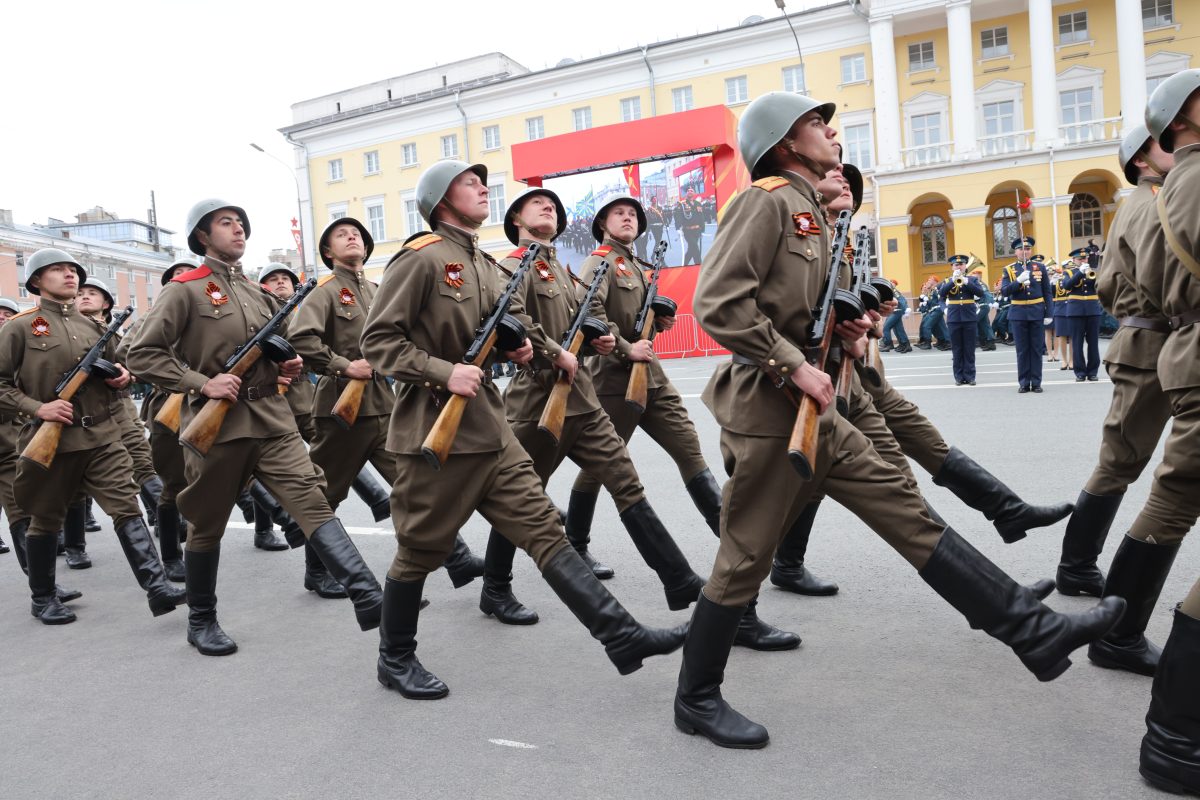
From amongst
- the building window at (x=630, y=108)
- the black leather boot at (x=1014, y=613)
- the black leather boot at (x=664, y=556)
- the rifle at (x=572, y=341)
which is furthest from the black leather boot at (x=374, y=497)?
the building window at (x=630, y=108)

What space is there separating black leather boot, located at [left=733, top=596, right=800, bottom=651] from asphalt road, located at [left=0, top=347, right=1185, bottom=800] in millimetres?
64

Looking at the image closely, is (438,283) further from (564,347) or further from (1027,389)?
(1027,389)

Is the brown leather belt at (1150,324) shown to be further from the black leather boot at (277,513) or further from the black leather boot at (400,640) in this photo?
the black leather boot at (277,513)

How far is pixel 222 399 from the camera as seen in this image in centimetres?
443

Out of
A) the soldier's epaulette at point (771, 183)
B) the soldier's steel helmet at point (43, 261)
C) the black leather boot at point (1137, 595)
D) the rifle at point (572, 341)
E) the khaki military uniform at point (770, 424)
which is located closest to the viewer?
the khaki military uniform at point (770, 424)

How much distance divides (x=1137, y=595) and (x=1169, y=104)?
1.76m

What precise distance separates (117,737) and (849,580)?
3439 mm

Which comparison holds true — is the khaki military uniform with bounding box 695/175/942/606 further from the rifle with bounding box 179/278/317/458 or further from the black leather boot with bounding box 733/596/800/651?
the rifle with bounding box 179/278/317/458

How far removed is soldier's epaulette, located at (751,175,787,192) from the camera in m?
3.05

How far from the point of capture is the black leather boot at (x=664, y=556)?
4.41 metres

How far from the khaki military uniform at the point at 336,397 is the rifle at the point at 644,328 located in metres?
1.46

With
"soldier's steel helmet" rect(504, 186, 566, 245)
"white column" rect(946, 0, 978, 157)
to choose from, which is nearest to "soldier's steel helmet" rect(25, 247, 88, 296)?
"soldier's steel helmet" rect(504, 186, 566, 245)

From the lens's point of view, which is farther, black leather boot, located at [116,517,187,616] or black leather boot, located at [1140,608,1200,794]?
black leather boot, located at [116,517,187,616]

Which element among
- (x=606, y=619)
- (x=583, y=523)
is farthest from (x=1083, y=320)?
(x=606, y=619)
